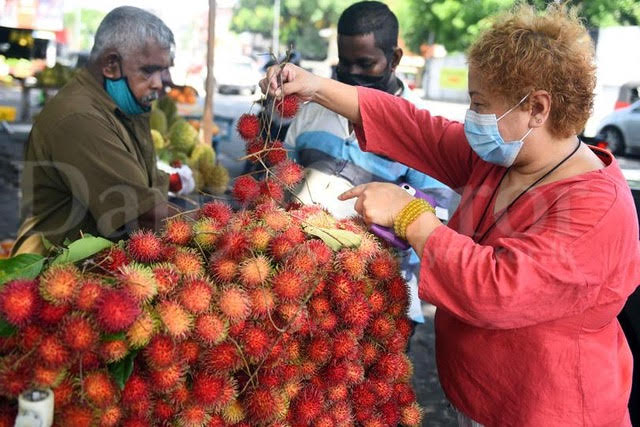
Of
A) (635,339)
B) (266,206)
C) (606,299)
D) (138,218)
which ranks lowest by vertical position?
(635,339)

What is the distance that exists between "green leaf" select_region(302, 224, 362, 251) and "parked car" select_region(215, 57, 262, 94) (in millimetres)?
25858

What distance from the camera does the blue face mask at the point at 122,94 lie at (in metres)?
2.38

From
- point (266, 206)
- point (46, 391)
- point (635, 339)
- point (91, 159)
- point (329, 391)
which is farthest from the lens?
point (635, 339)

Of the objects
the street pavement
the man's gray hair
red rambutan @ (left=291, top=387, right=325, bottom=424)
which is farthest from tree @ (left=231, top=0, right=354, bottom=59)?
red rambutan @ (left=291, top=387, right=325, bottom=424)

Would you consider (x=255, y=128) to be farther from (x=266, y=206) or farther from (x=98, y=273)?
(x=98, y=273)

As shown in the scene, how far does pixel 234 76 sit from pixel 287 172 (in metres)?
26.2

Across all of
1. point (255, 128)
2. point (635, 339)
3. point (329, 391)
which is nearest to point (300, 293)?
point (329, 391)

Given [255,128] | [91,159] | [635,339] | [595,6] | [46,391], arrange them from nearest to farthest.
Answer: [46,391] < [255,128] < [91,159] < [635,339] < [595,6]

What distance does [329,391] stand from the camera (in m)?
1.42

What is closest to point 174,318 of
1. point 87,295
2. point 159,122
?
point 87,295

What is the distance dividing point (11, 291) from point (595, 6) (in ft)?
58.1

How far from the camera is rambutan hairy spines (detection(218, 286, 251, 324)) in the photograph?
124 centimetres

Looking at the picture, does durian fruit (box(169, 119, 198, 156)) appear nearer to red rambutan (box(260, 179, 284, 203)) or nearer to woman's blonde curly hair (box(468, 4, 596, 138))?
red rambutan (box(260, 179, 284, 203))

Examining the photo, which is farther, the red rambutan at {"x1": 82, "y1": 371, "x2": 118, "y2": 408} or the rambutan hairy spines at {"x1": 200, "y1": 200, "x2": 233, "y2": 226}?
the rambutan hairy spines at {"x1": 200, "y1": 200, "x2": 233, "y2": 226}
